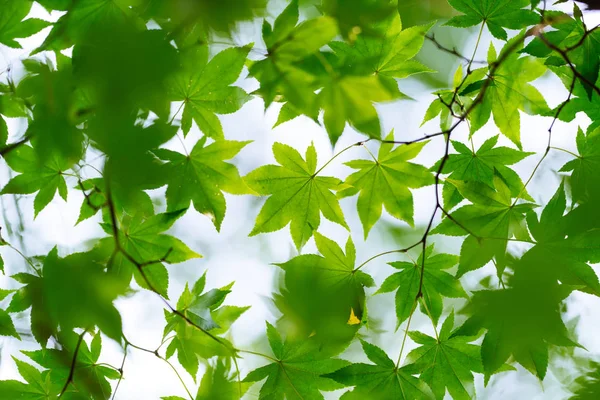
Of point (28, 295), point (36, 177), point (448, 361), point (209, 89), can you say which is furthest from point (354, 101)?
point (28, 295)

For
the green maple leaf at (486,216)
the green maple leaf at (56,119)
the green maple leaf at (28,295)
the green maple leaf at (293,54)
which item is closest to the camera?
the green maple leaf at (56,119)

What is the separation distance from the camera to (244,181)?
1.30m

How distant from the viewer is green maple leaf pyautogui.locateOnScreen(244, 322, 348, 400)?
1362 millimetres

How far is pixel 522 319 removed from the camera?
1083 mm

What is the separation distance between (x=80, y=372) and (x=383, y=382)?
838 mm

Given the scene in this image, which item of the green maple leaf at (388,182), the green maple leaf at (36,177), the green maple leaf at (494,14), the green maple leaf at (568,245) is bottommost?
the green maple leaf at (568,245)

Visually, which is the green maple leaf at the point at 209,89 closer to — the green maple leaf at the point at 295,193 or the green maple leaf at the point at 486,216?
the green maple leaf at the point at 295,193

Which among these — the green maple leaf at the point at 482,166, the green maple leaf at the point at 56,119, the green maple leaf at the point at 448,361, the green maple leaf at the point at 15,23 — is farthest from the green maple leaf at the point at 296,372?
the green maple leaf at the point at 15,23

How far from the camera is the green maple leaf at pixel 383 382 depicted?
4.21 ft

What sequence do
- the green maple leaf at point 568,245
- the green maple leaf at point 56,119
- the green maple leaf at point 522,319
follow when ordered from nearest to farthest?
the green maple leaf at point 56,119 → the green maple leaf at point 522,319 → the green maple leaf at point 568,245

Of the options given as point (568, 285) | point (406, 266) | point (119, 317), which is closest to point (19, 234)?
point (119, 317)

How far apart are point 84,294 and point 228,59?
24.6 inches

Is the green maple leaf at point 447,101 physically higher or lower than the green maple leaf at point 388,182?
higher

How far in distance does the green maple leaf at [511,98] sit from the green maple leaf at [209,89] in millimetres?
656
